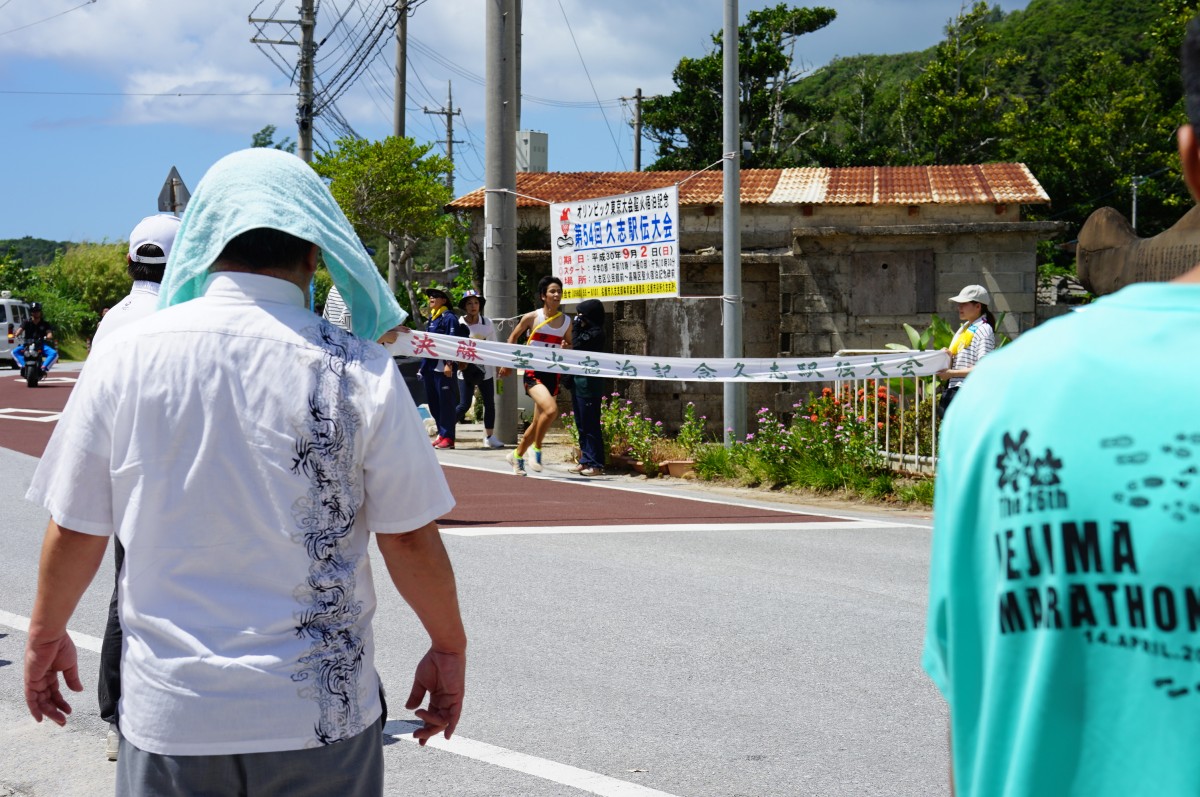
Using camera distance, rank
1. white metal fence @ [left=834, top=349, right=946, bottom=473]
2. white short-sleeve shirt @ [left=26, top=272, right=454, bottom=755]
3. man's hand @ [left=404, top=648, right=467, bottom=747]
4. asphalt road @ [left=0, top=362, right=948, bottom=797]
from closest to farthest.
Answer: white short-sleeve shirt @ [left=26, top=272, right=454, bottom=755], man's hand @ [left=404, top=648, right=467, bottom=747], asphalt road @ [left=0, top=362, right=948, bottom=797], white metal fence @ [left=834, top=349, right=946, bottom=473]

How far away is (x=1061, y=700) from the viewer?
155 cm

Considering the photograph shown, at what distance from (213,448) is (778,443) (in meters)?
10.7

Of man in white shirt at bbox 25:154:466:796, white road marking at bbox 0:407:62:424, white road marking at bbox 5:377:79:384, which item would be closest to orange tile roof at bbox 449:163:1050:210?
white road marking at bbox 0:407:62:424

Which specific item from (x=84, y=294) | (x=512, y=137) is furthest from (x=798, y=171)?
(x=84, y=294)

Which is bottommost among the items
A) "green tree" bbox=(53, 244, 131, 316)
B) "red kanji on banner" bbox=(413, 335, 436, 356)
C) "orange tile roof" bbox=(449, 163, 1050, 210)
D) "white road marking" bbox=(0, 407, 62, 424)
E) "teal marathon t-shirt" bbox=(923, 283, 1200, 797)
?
"white road marking" bbox=(0, 407, 62, 424)

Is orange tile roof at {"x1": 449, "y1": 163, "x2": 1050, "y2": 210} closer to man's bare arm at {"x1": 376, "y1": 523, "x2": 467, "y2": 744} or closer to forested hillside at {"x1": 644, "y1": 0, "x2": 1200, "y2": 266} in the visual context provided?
man's bare arm at {"x1": 376, "y1": 523, "x2": 467, "y2": 744}

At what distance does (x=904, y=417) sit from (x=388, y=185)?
82.5 ft

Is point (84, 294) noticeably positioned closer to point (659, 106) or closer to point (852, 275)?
point (659, 106)

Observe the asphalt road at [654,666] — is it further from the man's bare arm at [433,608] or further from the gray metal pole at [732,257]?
the gray metal pole at [732,257]

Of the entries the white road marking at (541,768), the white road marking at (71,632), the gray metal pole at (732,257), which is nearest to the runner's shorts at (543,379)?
the gray metal pole at (732,257)

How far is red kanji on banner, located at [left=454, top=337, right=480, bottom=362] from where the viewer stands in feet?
43.8

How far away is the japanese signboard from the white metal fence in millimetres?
3267

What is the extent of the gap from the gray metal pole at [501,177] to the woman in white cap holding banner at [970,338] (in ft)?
18.8

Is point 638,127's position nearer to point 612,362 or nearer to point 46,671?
point 612,362
